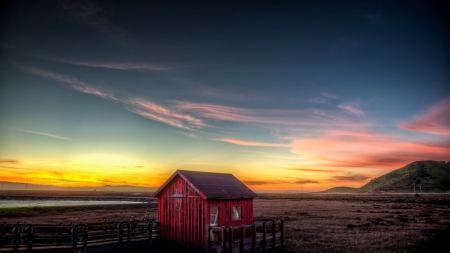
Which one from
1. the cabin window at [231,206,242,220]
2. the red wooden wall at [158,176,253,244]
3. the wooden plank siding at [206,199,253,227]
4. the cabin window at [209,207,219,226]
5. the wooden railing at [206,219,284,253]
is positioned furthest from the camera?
the cabin window at [231,206,242,220]

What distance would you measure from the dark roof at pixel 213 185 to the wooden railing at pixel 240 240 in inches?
96.3

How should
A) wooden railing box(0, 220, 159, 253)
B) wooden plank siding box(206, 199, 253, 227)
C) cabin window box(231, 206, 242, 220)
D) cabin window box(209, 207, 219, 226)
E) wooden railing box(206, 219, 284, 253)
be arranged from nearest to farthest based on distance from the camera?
wooden railing box(0, 220, 159, 253) → wooden railing box(206, 219, 284, 253) → wooden plank siding box(206, 199, 253, 227) → cabin window box(209, 207, 219, 226) → cabin window box(231, 206, 242, 220)

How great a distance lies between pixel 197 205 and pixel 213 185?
7.24 ft

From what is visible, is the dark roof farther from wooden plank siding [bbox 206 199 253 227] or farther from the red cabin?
wooden plank siding [bbox 206 199 253 227]

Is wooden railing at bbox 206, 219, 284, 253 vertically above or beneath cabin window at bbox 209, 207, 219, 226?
beneath

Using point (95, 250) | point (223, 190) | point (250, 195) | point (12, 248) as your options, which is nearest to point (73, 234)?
point (95, 250)

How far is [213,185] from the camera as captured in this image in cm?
2308

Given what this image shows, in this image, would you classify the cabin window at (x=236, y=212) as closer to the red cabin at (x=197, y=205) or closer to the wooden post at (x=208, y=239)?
the red cabin at (x=197, y=205)

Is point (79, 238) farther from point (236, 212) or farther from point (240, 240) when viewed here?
point (236, 212)

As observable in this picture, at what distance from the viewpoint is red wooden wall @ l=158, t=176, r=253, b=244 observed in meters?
21.1

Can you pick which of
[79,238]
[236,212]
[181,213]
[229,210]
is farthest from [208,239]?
[79,238]

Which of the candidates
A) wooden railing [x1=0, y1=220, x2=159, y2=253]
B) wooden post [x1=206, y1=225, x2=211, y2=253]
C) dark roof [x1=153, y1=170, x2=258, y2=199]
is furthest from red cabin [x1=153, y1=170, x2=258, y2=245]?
wooden railing [x1=0, y1=220, x2=159, y2=253]

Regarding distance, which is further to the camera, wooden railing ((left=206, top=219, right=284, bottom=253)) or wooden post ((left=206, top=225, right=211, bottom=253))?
wooden post ((left=206, top=225, right=211, bottom=253))

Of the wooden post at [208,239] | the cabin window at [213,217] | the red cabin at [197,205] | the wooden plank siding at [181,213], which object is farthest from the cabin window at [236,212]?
the wooden post at [208,239]
